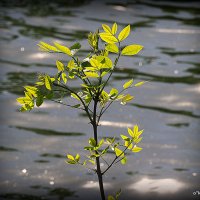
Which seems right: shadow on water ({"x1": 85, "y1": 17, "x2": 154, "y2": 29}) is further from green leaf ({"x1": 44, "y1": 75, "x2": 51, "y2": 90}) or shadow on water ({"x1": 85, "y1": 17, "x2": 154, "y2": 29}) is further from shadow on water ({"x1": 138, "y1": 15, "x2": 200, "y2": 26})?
green leaf ({"x1": 44, "y1": 75, "x2": 51, "y2": 90})

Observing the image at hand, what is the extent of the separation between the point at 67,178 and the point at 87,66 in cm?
147

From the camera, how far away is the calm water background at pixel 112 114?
2.64 m

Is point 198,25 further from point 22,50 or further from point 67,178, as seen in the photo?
point 67,178

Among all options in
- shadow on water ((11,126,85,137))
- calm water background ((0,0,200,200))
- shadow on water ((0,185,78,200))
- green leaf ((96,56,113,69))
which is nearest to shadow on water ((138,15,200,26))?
calm water background ((0,0,200,200))

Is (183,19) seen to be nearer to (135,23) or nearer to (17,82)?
(135,23)

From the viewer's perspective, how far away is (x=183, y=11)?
648 centimetres

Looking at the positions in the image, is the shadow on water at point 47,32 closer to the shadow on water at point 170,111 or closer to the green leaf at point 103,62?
the shadow on water at point 170,111

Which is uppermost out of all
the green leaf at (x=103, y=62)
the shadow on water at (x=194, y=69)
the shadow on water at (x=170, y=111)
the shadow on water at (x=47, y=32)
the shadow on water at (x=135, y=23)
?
the shadow on water at (x=135, y=23)

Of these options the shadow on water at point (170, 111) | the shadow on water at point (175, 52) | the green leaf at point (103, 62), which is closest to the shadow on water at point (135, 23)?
the shadow on water at point (175, 52)

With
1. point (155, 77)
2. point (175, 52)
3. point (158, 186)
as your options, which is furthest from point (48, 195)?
point (175, 52)

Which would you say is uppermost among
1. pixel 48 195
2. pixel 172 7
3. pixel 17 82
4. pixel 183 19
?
pixel 172 7

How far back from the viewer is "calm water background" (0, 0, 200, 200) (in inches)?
104

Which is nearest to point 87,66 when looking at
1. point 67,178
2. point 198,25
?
point 67,178

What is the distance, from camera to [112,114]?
368 cm
